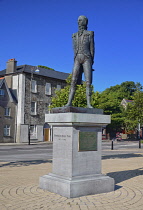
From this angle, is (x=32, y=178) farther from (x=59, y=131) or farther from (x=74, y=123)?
(x=74, y=123)

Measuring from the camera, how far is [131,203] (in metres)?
6.43

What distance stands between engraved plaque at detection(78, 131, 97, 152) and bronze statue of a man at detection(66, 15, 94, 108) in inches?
42.5

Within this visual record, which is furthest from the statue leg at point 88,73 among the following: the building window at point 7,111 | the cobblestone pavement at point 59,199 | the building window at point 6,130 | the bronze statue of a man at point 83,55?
the building window at point 7,111

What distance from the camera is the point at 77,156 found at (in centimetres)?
730

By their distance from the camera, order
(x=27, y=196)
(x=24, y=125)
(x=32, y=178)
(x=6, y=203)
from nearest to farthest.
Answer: (x=6, y=203)
(x=27, y=196)
(x=32, y=178)
(x=24, y=125)

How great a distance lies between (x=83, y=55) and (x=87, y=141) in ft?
9.07

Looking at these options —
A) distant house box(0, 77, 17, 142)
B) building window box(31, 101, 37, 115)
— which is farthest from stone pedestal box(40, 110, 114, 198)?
building window box(31, 101, 37, 115)

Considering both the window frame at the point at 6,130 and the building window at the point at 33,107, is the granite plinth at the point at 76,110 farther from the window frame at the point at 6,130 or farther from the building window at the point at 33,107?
the building window at the point at 33,107

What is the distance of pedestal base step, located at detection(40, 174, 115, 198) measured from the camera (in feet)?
22.8

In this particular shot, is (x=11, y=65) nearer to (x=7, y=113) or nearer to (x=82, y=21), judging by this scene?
(x=7, y=113)

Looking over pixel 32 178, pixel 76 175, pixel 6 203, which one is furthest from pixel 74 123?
pixel 32 178

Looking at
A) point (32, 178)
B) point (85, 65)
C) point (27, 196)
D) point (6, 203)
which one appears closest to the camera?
point (6, 203)

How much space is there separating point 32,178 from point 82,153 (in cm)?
305

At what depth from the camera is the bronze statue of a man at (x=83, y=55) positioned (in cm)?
824
